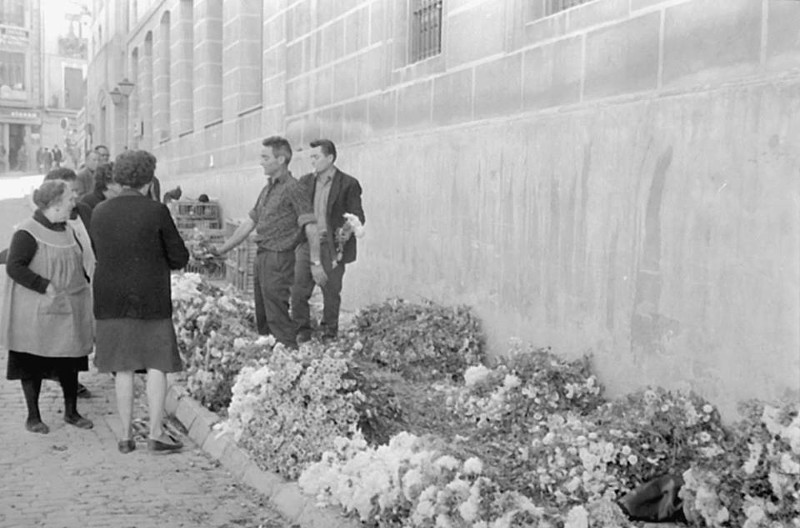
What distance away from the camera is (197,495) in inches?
212

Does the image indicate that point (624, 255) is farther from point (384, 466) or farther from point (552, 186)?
point (384, 466)

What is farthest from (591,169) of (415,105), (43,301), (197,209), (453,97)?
(197,209)

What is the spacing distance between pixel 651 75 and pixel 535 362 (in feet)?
6.46

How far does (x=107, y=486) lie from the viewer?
5.50m

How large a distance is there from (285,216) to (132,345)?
5.74 feet

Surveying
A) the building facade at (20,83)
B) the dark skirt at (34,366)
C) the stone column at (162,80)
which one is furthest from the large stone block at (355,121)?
the building facade at (20,83)

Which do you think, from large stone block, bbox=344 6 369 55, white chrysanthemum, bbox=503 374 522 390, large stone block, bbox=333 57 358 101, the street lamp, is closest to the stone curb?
white chrysanthemum, bbox=503 374 522 390

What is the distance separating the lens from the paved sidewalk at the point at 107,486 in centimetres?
497

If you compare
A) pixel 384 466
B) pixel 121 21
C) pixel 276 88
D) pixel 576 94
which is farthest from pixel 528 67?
pixel 121 21

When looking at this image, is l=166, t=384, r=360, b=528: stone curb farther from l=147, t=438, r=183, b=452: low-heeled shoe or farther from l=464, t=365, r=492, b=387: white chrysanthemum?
l=464, t=365, r=492, b=387: white chrysanthemum

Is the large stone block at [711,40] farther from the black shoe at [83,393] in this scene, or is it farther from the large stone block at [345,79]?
the large stone block at [345,79]

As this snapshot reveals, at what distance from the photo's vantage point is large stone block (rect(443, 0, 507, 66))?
8000 mm

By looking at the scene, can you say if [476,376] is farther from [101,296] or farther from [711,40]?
[711,40]

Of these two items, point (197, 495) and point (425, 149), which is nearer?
point (197, 495)
